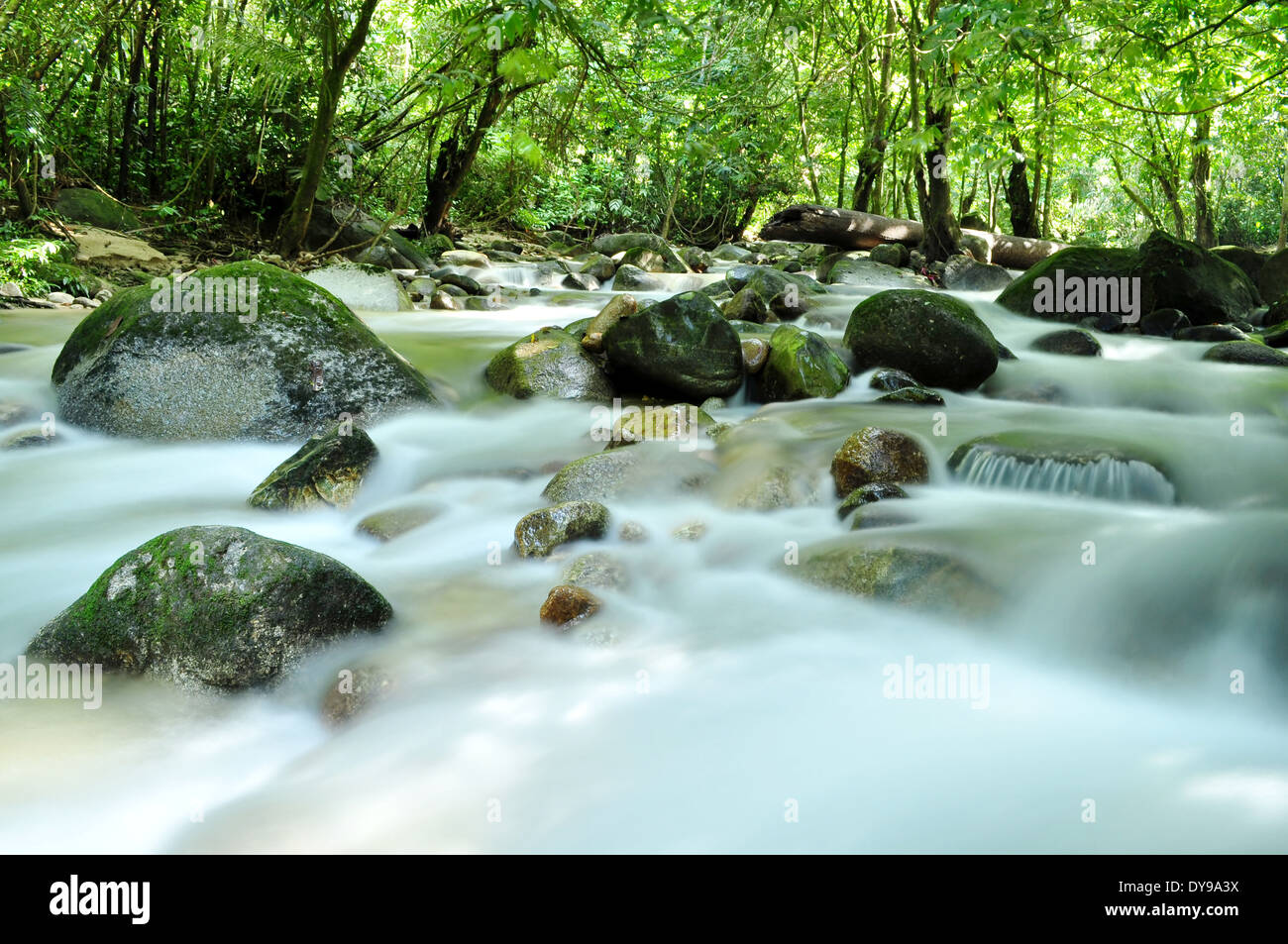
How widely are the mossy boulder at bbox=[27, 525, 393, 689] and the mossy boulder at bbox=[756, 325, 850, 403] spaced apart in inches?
153

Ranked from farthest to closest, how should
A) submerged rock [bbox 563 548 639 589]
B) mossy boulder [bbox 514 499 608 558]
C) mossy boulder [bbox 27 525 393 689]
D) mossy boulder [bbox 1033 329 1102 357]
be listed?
1. mossy boulder [bbox 1033 329 1102 357]
2. mossy boulder [bbox 514 499 608 558]
3. submerged rock [bbox 563 548 639 589]
4. mossy boulder [bbox 27 525 393 689]

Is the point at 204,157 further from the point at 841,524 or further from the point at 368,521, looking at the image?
the point at 841,524

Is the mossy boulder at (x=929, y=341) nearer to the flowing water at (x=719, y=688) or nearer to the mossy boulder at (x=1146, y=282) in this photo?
the flowing water at (x=719, y=688)

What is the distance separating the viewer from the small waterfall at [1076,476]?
13.7ft

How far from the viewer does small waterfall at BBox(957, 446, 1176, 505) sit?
4.17 meters

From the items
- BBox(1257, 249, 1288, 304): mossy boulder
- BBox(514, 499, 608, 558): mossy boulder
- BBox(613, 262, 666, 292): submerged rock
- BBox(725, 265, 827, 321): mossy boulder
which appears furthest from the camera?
BBox(613, 262, 666, 292): submerged rock

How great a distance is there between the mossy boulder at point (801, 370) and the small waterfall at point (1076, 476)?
1.70 meters

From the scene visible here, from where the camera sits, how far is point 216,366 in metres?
5.21

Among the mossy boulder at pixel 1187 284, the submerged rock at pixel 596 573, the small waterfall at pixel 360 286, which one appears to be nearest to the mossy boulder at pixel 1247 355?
the mossy boulder at pixel 1187 284

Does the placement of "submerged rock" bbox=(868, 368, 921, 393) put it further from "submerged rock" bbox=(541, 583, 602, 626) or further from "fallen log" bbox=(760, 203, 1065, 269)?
"fallen log" bbox=(760, 203, 1065, 269)

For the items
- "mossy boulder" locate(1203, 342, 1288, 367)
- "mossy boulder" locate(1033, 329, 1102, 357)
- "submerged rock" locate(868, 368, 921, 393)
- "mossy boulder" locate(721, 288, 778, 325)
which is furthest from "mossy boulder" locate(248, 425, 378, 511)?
"mossy boulder" locate(1203, 342, 1288, 367)
